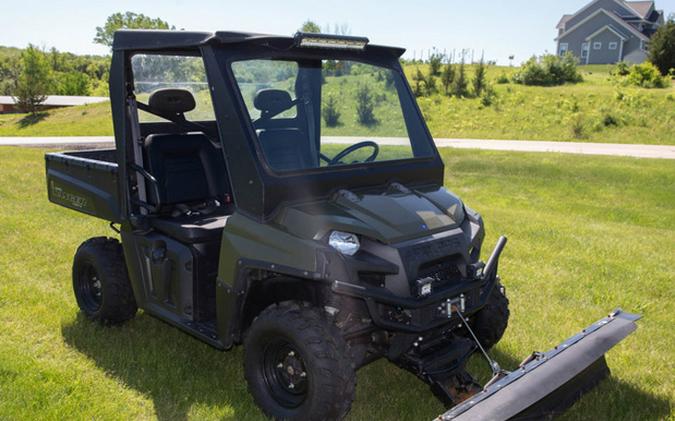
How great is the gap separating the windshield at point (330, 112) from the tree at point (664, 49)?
33143mm

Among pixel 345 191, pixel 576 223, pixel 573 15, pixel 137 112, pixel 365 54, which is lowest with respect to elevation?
pixel 576 223

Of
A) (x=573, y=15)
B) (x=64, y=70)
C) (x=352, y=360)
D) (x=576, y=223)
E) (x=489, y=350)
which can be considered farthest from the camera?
(x=64, y=70)

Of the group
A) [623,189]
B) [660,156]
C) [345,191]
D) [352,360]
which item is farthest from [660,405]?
[660,156]

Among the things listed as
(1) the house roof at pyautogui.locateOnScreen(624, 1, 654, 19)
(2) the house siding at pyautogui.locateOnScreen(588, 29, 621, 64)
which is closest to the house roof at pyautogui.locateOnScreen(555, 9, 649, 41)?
(2) the house siding at pyautogui.locateOnScreen(588, 29, 621, 64)

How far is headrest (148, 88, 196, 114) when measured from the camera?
4.54 meters

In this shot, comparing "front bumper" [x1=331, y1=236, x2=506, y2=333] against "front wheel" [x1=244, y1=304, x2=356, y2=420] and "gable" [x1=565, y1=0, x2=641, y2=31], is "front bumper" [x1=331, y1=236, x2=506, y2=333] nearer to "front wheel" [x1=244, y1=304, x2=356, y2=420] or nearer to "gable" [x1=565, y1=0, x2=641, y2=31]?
"front wheel" [x1=244, y1=304, x2=356, y2=420]

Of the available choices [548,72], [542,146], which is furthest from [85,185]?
[548,72]

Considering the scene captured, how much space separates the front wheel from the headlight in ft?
1.26

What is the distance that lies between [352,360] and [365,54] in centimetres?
209

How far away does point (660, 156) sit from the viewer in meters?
15.5

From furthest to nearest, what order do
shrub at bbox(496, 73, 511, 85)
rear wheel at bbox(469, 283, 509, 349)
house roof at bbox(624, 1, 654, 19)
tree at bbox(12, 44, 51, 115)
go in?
1. house roof at bbox(624, 1, 654, 19)
2. tree at bbox(12, 44, 51, 115)
3. shrub at bbox(496, 73, 511, 85)
4. rear wheel at bbox(469, 283, 509, 349)

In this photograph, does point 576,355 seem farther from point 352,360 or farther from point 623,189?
point 623,189

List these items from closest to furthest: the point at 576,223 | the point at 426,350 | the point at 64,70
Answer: the point at 426,350, the point at 576,223, the point at 64,70

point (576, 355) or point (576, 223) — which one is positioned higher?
point (576, 355)
